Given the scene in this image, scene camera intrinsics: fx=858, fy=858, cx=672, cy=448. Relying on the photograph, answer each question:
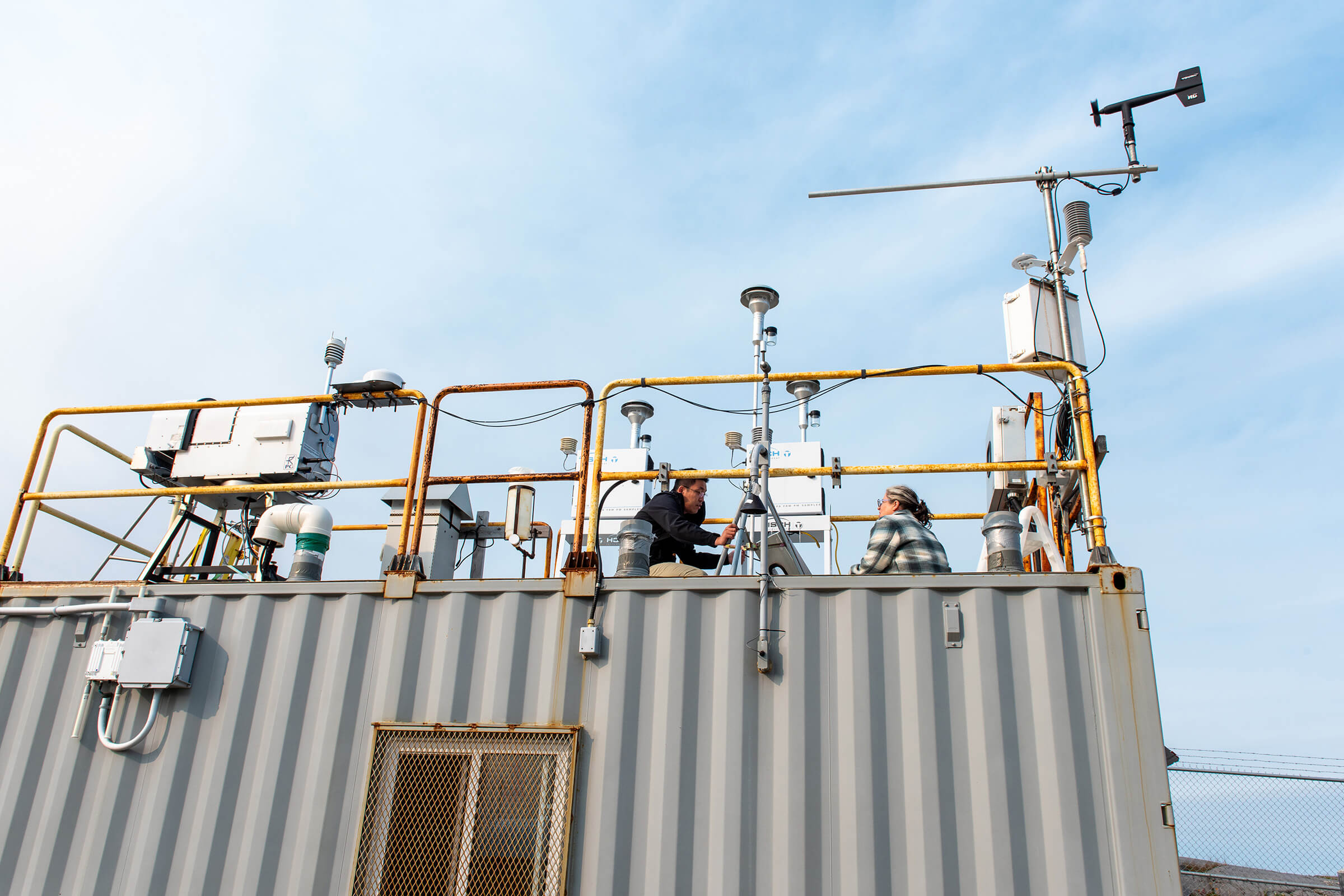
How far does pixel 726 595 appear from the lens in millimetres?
4496

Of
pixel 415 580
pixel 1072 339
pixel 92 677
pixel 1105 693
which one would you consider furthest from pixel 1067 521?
pixel 92 677

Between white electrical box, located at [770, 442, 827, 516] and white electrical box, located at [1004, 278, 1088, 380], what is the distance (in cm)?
452

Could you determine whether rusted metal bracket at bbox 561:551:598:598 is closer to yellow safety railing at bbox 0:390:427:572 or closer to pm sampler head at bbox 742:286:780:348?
yellow safety railing at bbox 0:390:427:572

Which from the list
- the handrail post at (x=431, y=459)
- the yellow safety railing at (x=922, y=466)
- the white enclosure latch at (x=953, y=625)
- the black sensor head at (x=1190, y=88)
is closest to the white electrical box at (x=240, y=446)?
the handrail post at (x=431, y=459)

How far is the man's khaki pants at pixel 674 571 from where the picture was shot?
516 cm

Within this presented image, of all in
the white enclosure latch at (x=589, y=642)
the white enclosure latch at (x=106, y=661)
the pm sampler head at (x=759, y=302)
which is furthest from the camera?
the pm sampler head at (x=759, y=302)

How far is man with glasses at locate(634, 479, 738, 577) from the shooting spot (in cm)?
601

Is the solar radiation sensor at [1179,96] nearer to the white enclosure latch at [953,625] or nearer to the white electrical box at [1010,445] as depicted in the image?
the white electrical box at [1010,445]

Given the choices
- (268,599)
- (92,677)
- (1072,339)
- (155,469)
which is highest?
(1072,339)

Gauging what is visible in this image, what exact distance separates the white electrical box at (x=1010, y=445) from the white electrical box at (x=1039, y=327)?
0.85 meters

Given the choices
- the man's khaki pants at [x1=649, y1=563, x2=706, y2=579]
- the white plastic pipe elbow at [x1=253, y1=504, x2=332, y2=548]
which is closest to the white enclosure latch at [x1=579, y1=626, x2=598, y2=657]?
the man's khaki pants at [x1=649, y1=563, x2=706, y2=579]

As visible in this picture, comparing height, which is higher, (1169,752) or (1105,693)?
(1105,693)

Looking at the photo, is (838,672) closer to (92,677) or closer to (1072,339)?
(1072,339)

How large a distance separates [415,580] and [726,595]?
1.75m
